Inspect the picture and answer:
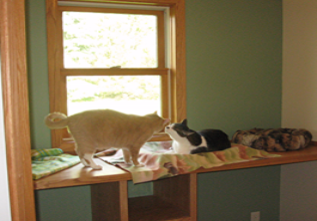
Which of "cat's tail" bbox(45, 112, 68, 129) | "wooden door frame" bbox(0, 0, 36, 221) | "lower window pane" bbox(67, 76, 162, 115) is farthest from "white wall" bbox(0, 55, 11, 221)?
"lower window pane" bbox(67, 76, 162, 115)

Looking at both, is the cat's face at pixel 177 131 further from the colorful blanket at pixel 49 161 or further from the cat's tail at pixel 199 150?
the colorful blanket at pixel 49 161

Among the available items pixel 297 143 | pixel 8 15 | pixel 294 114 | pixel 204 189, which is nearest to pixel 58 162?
pixel 8 15

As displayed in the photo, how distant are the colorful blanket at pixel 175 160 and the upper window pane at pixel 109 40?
0.66m

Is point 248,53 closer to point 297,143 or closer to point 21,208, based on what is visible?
point 297,143

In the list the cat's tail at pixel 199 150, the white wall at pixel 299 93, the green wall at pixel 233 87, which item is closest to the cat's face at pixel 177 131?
the cat's tail at pixel 199 150

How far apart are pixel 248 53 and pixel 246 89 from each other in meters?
0.28

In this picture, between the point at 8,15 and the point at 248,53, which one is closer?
the point at 8,15

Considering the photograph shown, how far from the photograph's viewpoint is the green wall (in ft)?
7.23

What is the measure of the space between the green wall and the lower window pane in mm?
283

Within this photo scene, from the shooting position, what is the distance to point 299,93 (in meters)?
2.29

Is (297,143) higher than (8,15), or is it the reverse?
(8,15)

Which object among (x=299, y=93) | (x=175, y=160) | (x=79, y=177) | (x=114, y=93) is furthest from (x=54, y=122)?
(x=299, y=93)

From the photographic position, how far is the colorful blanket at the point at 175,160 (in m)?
1.47

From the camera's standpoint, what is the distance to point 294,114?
7.68ft
